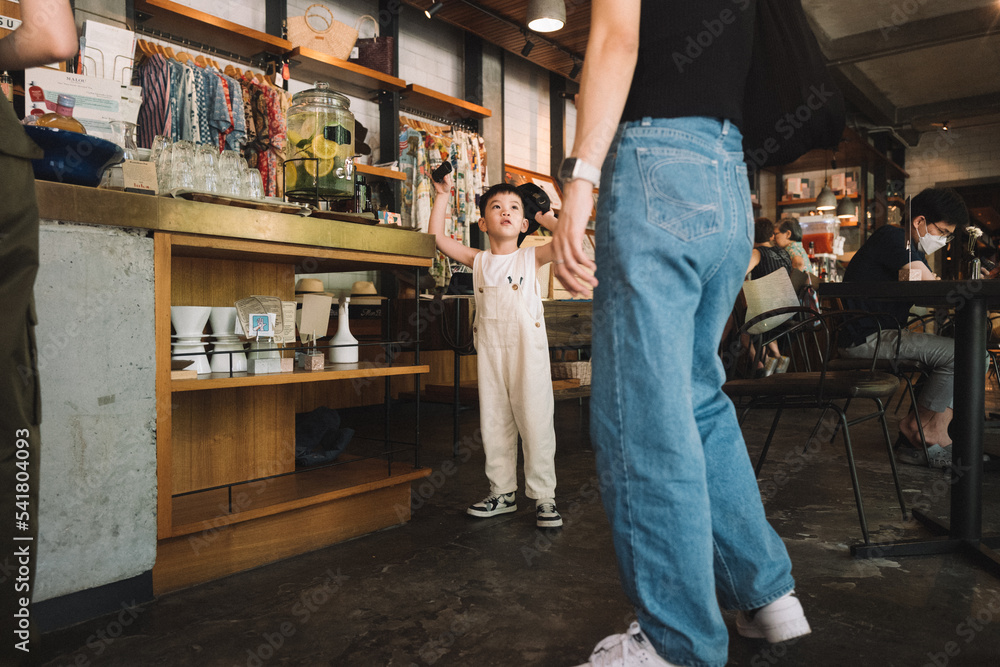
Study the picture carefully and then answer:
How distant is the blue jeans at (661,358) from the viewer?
104 cm

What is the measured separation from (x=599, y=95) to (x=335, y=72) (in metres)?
4.35

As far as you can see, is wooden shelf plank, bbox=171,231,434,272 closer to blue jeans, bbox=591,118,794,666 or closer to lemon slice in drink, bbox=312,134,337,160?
lemon slice in drink, bbox=312,134,337,160

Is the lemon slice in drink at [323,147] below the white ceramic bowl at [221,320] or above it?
above

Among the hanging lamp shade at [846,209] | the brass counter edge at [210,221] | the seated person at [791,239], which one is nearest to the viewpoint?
the brass counter edge at [210,221]

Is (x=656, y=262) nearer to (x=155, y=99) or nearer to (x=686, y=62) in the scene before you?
(x=686, y=62)

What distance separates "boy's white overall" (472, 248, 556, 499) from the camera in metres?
2.25

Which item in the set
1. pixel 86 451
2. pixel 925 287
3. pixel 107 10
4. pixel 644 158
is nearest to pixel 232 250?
pixel 86 451

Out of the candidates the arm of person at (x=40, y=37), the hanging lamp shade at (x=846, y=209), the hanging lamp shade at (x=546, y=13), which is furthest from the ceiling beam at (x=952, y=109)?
the arm of person at (x=40, y=37)

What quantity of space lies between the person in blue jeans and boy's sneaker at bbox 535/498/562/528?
103 cm

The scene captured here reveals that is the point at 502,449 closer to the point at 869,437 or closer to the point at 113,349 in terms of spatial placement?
the point at 113,349

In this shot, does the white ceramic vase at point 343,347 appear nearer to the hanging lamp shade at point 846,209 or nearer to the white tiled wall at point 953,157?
the hanging lamp shade at point 846,209

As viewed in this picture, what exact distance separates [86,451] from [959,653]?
183 centimetres

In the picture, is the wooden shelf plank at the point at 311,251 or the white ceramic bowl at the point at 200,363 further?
the white ceramic bowl at the point at 200,363

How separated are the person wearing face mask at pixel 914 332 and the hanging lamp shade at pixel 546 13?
8.89ft
